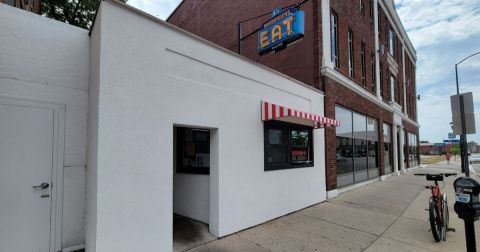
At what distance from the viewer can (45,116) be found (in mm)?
4121

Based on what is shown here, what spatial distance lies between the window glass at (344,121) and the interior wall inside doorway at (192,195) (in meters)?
6.26

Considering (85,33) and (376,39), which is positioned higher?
(376,39)

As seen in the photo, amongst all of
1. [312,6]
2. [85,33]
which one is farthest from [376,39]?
[85,33]

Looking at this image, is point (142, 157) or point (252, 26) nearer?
point (142, 157)

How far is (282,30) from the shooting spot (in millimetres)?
7785

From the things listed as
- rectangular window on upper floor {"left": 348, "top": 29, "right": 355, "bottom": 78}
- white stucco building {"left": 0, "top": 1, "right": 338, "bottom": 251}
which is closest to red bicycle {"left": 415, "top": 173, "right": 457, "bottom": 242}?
white stucco building {"left": 0, "top": 1, "right": 338, "bottom": 251}

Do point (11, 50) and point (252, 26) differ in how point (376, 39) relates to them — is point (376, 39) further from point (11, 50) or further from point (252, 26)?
point (11, 50)

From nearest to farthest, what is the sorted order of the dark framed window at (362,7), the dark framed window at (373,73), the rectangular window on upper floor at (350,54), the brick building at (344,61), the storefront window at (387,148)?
the brick building at (344,61)
the rectangular window on upper floor at (350,54)
the dark framed window at (362,7)
the dark framed window at (373,73)
the storefront window at (387,148)

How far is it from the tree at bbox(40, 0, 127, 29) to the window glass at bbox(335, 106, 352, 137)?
47.3 feet

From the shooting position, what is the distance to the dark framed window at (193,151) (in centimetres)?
576

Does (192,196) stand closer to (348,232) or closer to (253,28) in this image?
(348,232)

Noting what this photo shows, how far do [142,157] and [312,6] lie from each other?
805 cm

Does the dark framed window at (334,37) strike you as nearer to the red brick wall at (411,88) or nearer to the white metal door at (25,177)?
the white metal door at (25,177)

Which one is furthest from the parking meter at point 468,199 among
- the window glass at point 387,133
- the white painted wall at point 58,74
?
the window glass at point 387,133
